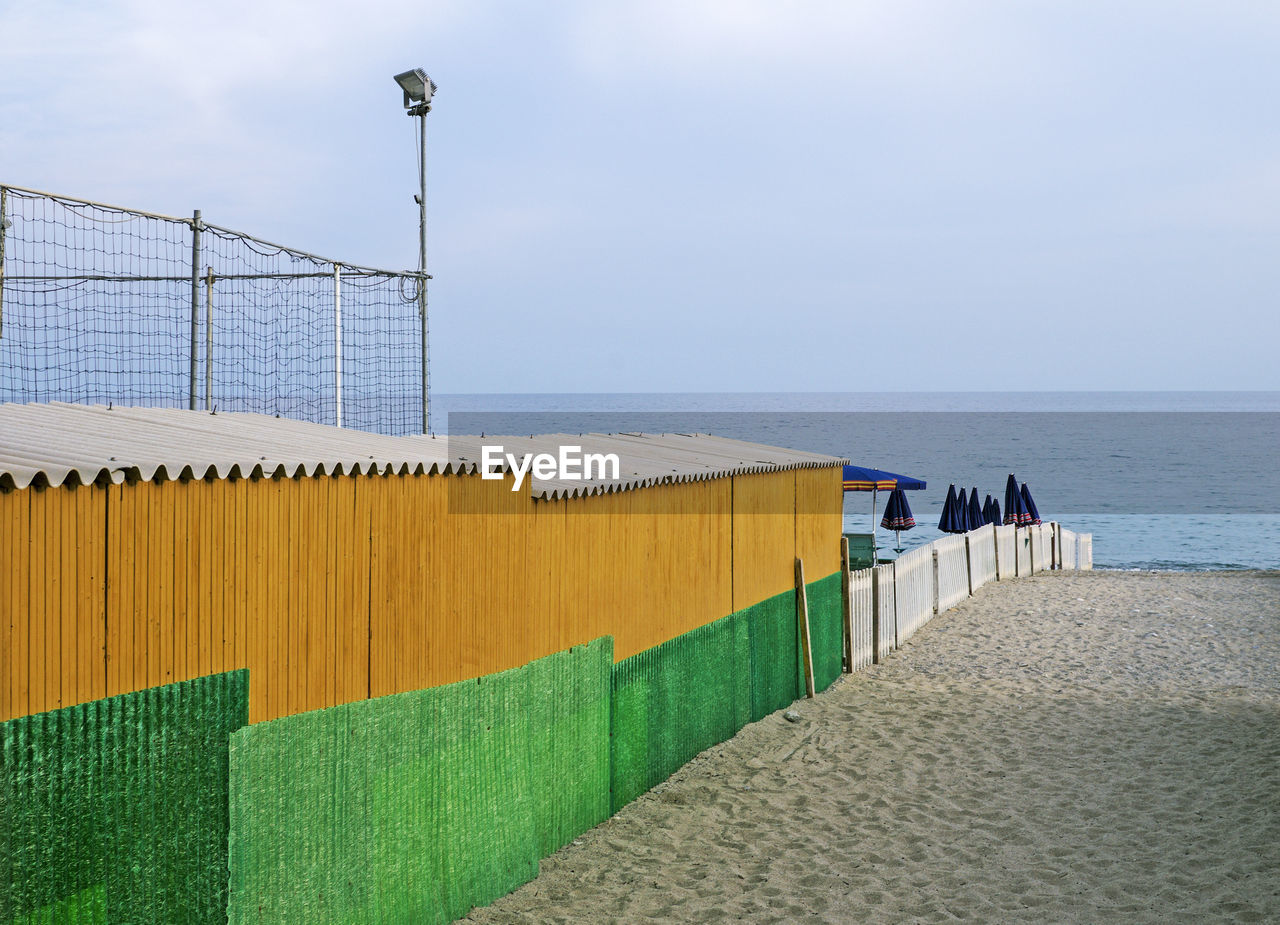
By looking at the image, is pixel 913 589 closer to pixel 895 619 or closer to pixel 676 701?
pixel 895 619

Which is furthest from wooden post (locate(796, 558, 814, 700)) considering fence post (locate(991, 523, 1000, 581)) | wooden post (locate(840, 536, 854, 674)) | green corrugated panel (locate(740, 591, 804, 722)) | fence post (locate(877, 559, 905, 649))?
fence post (locate(991, 523, 1000, 581))

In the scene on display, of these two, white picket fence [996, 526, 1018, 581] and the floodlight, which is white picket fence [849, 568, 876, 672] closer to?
the floodlight

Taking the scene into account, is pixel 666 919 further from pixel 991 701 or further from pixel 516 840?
pixel 991 701

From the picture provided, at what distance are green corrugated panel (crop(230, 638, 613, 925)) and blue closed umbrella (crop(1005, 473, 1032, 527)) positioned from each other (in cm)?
1997

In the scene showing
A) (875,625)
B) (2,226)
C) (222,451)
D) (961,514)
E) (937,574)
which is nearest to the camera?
(222,451)

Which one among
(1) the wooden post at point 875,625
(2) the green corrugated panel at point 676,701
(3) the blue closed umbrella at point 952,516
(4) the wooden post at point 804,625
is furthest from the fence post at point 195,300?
(3) the blue closed umbrella at point 952,516

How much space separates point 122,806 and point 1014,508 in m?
23.8

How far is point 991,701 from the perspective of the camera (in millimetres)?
11594

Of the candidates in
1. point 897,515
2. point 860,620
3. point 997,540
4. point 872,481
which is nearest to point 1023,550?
point 997,540

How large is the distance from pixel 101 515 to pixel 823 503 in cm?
997

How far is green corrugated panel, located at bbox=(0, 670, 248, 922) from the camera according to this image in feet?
11.7

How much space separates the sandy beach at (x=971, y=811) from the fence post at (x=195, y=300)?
429cm

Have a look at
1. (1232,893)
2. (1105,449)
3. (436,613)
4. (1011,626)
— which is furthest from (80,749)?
(1105,449)

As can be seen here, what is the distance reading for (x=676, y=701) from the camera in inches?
338
